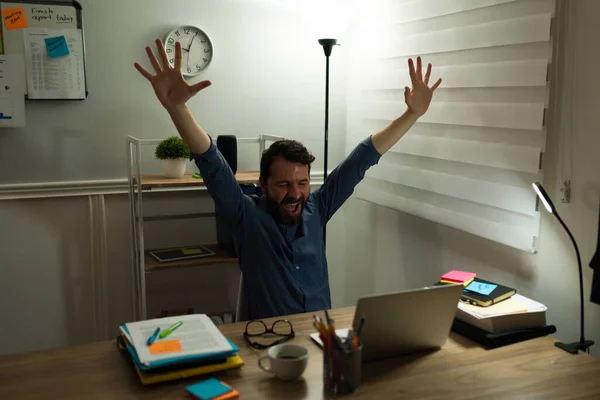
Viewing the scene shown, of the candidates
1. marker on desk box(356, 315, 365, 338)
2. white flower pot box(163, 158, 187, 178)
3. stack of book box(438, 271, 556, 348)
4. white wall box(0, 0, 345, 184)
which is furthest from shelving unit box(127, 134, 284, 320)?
marker on desk box(356, 315, 365, 338)

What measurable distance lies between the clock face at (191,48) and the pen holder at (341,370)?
6.39ft

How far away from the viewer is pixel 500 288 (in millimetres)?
1919

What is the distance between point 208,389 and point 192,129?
0.82 metres

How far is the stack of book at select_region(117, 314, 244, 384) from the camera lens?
1.43 m

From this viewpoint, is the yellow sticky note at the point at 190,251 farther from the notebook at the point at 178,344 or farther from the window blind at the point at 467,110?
the notebook at the point at 178,344

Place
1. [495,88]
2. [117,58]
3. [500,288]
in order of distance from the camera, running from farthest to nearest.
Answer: [117,58] < [495,88] < [500,288]

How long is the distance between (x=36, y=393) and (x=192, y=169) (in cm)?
Answer: 179

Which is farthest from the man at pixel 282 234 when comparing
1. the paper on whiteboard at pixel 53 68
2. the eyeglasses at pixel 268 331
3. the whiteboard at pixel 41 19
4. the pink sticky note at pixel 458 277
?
the whiteboard at pixel 41 19

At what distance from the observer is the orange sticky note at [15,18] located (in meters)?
2.64

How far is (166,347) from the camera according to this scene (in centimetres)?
150

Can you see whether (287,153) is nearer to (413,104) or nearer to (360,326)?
(413,104)

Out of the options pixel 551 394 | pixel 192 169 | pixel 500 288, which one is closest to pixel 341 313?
pixel 500 288

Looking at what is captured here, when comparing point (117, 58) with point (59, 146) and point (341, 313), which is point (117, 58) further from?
point (341, 313)

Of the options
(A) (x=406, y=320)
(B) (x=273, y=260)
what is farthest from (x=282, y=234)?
(A) (x=406, y=320)
